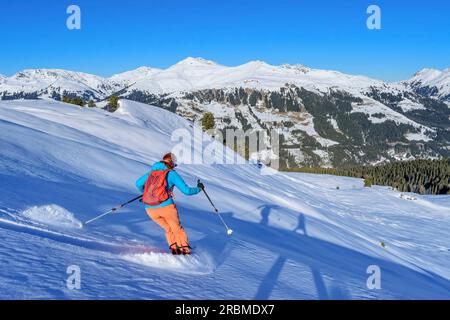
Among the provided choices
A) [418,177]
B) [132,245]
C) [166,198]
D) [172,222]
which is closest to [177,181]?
[166,198]

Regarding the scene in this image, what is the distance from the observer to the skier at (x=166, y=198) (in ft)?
29.6

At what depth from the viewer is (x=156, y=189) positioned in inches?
352

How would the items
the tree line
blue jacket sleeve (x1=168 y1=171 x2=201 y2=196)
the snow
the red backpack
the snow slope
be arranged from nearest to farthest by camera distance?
the snow slope → the red backpack → blue jacket sleeve (x1=168 y1=171 x2=201 y2=196) → the snow → the tree line

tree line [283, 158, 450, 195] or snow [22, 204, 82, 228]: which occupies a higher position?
snow [22, 204, 82, 228]

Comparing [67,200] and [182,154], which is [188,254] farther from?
[182,154]

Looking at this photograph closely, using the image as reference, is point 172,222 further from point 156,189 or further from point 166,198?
point 156,189

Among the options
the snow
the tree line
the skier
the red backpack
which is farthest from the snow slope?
the tree line

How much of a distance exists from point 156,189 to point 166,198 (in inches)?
13.3

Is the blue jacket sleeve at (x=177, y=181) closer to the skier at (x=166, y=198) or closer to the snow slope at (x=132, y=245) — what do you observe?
the skier at (x=166, y=198)

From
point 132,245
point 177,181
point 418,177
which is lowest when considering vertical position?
point 418,177

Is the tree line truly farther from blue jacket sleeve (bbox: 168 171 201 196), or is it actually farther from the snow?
the snow

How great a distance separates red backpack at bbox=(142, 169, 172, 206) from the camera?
8969 millimetres

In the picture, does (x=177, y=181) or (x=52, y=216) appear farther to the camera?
(x=52, y=216)
